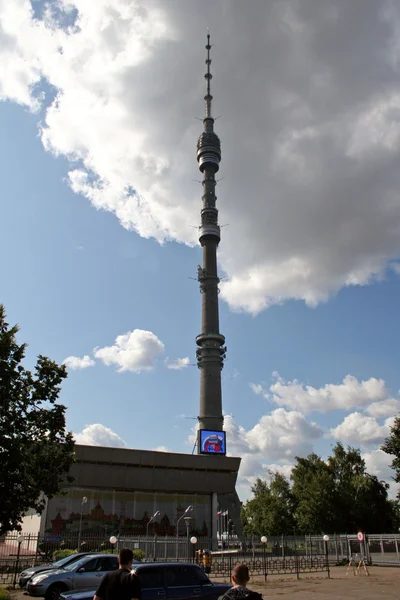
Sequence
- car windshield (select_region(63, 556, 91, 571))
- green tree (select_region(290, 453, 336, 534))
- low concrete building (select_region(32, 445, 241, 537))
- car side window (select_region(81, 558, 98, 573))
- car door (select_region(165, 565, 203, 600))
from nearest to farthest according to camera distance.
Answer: car door (select_region(165, 565, 203, 600))
car side window (select_region(81, 558, 98, 573))
car windshield (select_region(63, 556, 91, 571))
low concrete building (select_region(32, 445, 241, 537))
green tree (select_region(290, 453, 336, 534))

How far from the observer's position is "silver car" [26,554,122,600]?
52.7ft

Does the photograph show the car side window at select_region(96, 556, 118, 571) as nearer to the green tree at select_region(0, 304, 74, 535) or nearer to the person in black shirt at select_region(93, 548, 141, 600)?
the green tree at select_region(0, 304, 74, 535)

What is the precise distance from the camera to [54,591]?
1612 centimetres

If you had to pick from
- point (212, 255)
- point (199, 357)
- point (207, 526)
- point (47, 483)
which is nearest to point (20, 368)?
point (47, 483)

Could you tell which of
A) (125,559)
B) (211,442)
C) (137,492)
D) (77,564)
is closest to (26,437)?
(77,564)

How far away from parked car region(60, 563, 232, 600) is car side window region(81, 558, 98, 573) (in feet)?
14.8

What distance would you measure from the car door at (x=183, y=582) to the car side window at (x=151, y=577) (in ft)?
0.58

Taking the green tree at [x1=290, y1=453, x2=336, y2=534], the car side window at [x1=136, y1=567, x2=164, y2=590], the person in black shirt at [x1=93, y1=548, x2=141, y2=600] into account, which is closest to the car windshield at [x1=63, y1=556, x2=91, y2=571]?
the car side window at [x1=136, y1=567, x2=164, y2=590]

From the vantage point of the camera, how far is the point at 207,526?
6769 centimetres

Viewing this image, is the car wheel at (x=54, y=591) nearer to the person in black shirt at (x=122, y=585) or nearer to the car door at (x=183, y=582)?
the car door at (x=183, y=582)

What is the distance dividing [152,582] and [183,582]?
955mm

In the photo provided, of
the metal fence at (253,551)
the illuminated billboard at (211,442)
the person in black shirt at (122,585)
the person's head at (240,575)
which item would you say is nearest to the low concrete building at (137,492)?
the illuminated billboard at (211,442)

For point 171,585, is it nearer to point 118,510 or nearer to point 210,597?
point 210,597

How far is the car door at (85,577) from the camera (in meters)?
16.0
